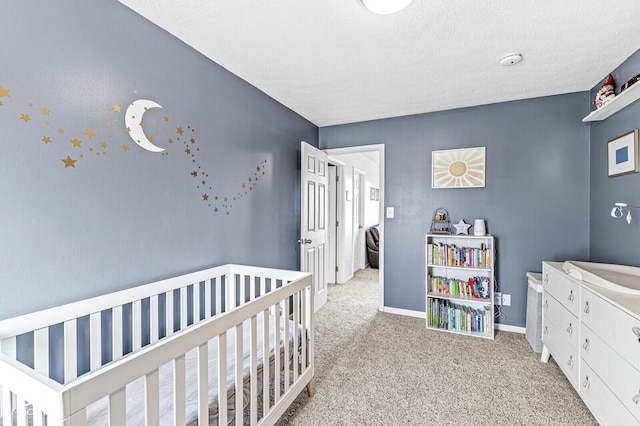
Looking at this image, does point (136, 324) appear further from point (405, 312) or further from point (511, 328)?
point (511, 328)

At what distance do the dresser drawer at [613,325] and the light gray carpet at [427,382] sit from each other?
1.95 feet

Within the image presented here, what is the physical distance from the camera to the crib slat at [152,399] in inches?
34.2

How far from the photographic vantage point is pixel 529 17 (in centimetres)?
159

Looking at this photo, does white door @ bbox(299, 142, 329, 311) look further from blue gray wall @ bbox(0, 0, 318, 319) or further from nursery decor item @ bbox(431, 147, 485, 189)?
nursery decor item @ bbox(431, 147, 485, 189)

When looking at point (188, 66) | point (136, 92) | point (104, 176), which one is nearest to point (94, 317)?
point (104, 176)

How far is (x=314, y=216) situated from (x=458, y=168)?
1.62 m

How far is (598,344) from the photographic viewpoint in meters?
1.51

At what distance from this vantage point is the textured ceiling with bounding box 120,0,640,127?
60.5 inches

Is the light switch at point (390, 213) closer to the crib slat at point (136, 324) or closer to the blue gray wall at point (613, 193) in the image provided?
the blue gray wall at point (613, 193)

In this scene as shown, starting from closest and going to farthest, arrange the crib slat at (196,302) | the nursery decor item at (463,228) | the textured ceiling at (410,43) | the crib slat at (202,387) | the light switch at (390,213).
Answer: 1. the crib slat at (202,387)
2. the textured ceiling at (410,43)
3. the crib slat at (196,302)
4. the nursery decor item at (463,228)
5. the light switch at (390,213)

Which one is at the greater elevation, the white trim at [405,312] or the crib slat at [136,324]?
the crib slat at [136,324]

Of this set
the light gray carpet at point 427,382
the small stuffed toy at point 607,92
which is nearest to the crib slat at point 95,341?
the light gray carpet at point 427,382

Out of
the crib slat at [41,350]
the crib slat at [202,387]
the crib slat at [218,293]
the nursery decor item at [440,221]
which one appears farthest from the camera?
the nursery decor item at [440,221]

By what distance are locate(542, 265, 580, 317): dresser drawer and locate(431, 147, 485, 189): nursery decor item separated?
3.47ft
